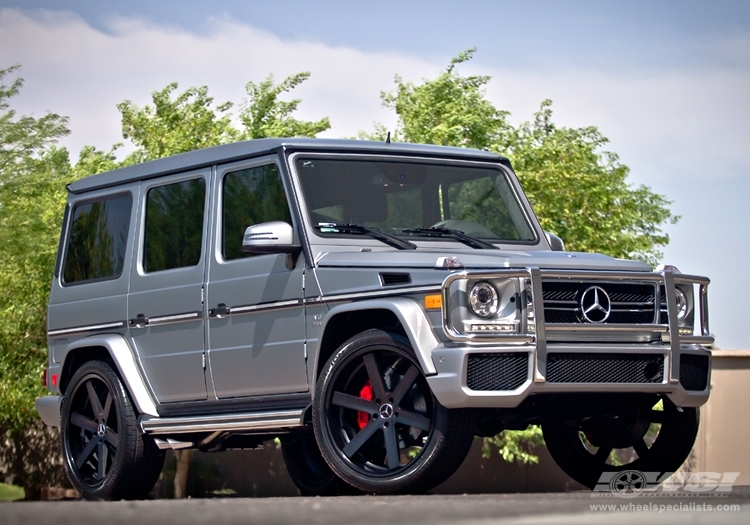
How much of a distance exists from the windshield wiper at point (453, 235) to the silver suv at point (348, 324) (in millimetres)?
14

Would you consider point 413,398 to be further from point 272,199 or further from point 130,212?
point 130,212

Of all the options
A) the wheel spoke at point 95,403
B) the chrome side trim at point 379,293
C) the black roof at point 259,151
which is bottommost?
the wheel spoke at point 95,403

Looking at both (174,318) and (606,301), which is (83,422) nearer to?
(174,318)

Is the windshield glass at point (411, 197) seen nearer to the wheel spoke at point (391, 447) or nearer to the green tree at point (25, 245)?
the wheel spoke at point (391, 447)

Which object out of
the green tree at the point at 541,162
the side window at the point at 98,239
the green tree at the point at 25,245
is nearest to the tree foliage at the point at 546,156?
the green tree at the point at 541,162

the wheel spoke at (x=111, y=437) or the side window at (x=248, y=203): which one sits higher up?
the side window at (x=248, y=203)

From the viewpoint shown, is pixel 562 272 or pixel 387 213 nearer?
pixel 562 272

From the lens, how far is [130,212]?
360 inches

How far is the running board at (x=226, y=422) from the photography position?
742 centimetres

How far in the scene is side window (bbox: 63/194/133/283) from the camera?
30.2 feet

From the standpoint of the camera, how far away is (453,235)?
7941 mm

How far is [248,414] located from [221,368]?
18.1 inches

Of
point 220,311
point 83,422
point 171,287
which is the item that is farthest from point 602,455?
point 83,422

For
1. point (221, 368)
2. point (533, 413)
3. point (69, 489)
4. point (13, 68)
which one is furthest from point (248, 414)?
point (69, 489)
